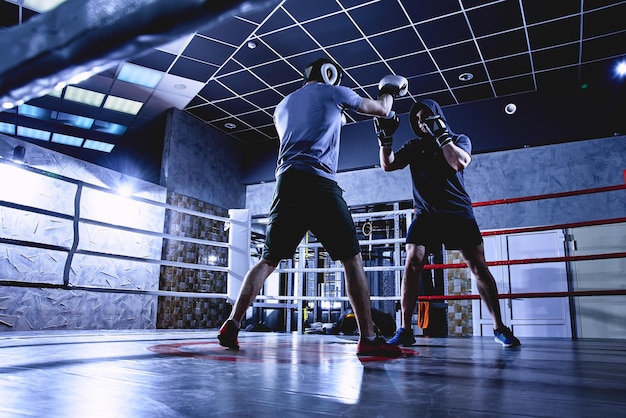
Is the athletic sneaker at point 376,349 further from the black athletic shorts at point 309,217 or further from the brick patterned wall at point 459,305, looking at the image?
the brick patterned wall at point 459,305

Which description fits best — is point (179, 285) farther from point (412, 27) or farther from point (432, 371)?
point (432, 371)

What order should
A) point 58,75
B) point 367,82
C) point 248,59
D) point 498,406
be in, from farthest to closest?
point 367,82 < point 248,59 < point 498,406 < point 58,75

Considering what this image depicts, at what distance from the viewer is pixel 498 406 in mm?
715

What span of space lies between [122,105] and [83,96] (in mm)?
503

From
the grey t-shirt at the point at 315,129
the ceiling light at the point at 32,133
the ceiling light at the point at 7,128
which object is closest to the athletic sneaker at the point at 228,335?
the grey t-shirt at the point at 315,129

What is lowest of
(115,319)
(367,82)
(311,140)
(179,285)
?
(115,319)

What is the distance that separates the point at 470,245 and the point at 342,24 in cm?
310

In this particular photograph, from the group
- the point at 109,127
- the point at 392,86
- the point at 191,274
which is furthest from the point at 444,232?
the point at 109,127

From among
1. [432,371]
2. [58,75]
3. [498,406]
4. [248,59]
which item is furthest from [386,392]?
[248,59]

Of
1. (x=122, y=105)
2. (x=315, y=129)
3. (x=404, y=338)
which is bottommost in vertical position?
(x=404, y=338)

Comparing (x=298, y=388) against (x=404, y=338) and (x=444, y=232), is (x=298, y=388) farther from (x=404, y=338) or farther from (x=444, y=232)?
(x=444, y=232)

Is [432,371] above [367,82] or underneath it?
underneath

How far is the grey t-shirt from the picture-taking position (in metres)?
1.85

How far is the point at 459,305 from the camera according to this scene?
5.46 meters
